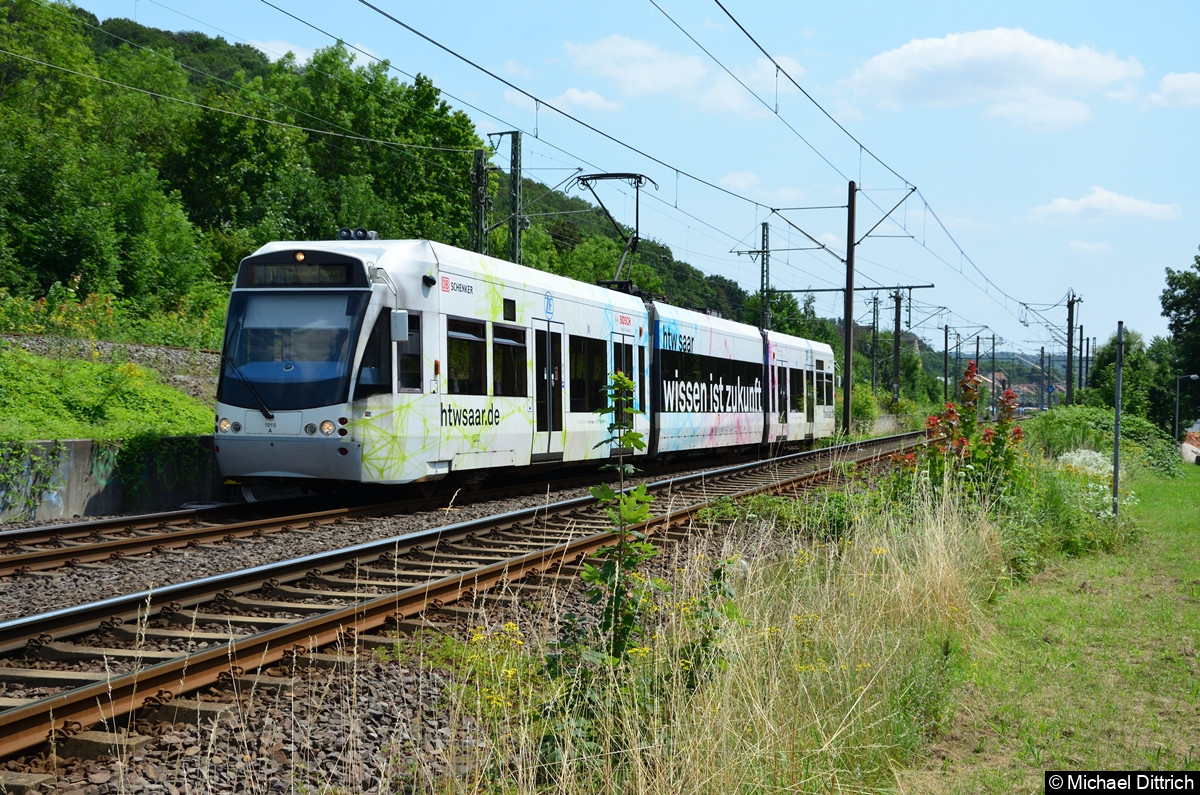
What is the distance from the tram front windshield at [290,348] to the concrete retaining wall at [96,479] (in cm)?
209

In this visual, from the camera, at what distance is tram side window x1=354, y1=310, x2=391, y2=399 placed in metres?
12.0

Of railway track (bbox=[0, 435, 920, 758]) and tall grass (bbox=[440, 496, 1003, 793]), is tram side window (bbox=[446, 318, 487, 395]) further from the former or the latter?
tall grass (bbox=[440, 496, 1003, 793])

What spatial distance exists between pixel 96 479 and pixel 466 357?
480cm

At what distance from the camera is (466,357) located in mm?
13477

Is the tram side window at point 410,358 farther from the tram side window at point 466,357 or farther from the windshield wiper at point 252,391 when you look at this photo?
the windshield wiper at point 252,391

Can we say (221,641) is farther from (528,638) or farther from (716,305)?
(716,305)

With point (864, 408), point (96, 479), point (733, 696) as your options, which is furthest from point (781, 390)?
point (733, 696)

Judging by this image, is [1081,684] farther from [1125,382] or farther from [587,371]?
[1125,382]

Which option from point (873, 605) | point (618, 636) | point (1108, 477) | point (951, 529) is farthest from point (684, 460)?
point (618, 636)

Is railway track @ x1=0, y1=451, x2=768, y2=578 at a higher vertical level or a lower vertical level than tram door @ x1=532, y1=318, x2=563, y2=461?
lower

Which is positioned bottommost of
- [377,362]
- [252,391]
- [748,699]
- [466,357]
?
[748,699]

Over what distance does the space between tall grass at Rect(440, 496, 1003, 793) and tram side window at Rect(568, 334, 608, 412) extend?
9.36 m

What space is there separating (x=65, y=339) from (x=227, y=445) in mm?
7838

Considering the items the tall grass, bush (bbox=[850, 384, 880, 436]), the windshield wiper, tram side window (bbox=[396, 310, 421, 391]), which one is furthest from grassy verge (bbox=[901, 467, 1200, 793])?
bush (bbox=[850, 384, 880, 436])
